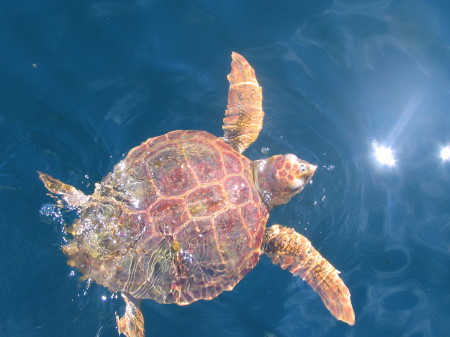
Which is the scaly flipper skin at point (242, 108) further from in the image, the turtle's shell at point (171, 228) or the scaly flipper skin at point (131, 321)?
the scaly flipper skin at point (131, 321)

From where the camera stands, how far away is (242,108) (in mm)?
5848

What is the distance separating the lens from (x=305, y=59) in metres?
6.29

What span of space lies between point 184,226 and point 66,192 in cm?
174

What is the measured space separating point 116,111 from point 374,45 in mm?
4299

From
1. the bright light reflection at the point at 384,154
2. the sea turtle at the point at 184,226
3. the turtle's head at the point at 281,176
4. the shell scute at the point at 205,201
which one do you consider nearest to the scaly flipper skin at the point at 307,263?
the sea turtle at the point at 184,226

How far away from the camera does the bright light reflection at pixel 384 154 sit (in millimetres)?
6168

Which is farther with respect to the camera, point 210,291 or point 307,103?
point 307,103

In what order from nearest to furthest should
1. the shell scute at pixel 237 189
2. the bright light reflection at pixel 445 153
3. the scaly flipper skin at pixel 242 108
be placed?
1. the shell scute at pixel 237 189
2. the scaly flipper skin at pixel 242 108
3. the bright light reflection at pixel 445 153

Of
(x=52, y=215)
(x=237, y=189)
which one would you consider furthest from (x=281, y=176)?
(x=52, y=215)

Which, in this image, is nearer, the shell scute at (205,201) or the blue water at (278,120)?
the shell scute at (205,201)

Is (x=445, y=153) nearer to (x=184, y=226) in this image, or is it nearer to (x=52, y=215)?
(x=184, y=226)

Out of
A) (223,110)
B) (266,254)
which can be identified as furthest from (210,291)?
(223,110)

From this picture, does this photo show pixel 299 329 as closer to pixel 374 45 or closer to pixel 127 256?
pixel 127 256

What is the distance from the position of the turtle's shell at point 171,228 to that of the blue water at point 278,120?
73cm
